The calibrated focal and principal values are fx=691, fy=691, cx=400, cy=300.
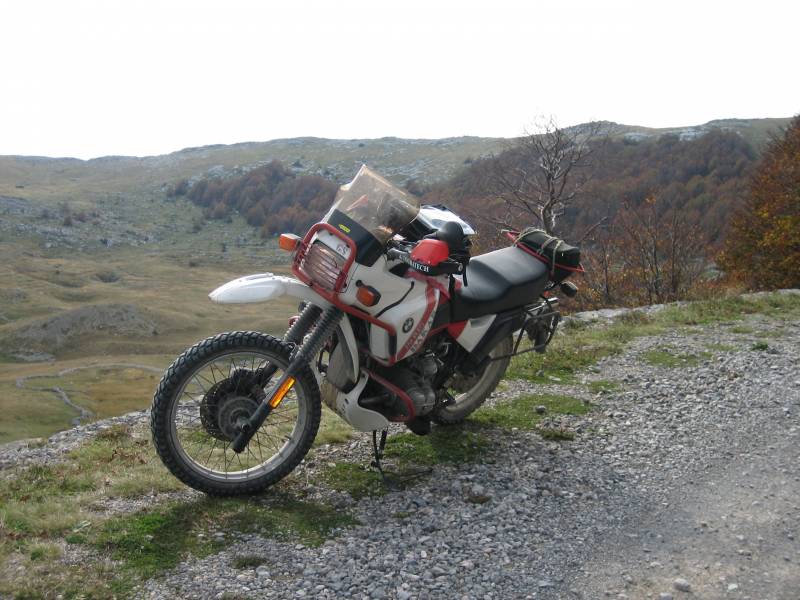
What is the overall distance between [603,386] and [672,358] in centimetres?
175

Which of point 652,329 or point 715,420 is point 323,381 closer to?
point 715,420

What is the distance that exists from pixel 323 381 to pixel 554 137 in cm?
2164

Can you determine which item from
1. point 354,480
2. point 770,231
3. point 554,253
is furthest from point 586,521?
point 770,231

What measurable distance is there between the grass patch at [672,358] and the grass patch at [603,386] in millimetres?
1135

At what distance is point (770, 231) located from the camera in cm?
2764

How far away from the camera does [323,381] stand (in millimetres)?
5590

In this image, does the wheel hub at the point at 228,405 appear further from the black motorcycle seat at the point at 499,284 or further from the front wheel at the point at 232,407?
the black motorcycle seat at the point at 499,284

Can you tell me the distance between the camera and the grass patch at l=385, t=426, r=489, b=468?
621 centimetres

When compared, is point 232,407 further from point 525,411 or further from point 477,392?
point 525,411

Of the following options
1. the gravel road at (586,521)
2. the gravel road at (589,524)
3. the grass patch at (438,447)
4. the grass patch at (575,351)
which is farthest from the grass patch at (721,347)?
the grass patch at (438,447)

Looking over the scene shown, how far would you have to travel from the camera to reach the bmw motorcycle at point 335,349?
16.6 feet

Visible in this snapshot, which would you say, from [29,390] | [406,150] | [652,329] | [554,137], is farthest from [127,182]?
[652,329]

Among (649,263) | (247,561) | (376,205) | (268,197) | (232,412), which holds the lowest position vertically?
(649,263)

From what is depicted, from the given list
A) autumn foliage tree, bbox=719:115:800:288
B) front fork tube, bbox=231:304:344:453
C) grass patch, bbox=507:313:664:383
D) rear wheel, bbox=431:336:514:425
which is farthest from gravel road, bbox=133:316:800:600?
autumn foliage tree, bbox=719:115:800:288
